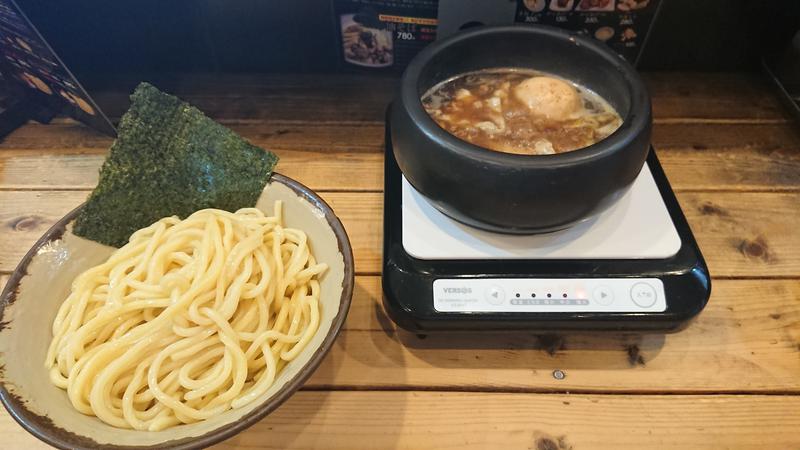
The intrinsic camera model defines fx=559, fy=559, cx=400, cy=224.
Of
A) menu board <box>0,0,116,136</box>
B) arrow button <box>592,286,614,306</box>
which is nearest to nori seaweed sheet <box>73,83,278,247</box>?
menu board <box>0,0,116,136</box>

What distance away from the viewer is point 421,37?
1362 millimetres

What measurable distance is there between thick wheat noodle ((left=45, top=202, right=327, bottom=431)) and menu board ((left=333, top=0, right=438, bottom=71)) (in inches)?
22.8

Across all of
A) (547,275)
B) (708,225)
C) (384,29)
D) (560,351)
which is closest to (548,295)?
(547,275)

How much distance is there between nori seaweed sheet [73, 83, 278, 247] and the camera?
1.02 m

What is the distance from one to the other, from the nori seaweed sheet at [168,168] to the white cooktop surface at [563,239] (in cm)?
31

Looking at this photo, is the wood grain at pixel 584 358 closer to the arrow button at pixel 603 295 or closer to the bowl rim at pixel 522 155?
the arrow button at pixel 603 295

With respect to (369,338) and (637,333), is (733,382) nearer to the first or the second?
(637,333)

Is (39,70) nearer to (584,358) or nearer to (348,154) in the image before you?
(348,154)

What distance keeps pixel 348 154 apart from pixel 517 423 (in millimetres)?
752

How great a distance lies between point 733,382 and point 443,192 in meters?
0.60

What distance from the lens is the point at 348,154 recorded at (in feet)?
4.53

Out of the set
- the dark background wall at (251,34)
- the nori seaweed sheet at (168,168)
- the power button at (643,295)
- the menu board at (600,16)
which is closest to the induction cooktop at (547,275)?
the power button at (643,295)

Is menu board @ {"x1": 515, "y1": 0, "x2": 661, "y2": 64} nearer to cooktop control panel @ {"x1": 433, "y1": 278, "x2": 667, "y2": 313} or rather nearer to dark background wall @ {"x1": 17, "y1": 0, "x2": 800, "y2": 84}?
dark background wall @ {"x1": 17, "y1": 0, "x2": 800, "y2": 84}

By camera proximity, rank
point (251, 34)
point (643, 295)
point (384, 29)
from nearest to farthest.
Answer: point (643, 295), point (384, 29), point (251, 34)
